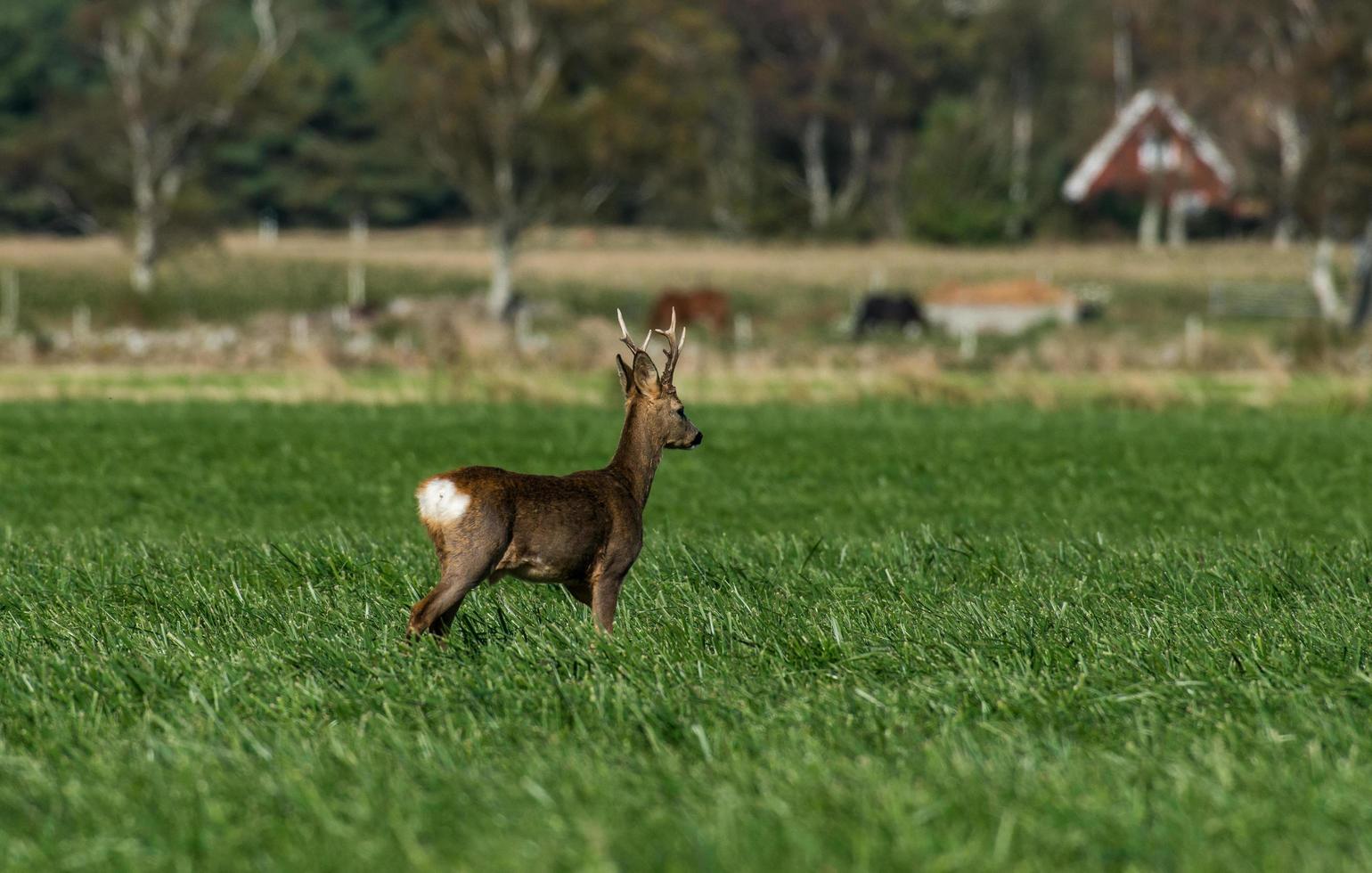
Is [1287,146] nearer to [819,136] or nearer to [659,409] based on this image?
[819,136]

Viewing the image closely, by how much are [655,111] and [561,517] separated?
152 feet

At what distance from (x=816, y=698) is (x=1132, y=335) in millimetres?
41309

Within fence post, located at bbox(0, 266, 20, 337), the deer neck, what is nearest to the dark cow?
fence post, located at bbox(0, 266, 20, 337)

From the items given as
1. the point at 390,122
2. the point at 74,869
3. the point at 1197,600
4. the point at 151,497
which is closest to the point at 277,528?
the point at 151,497

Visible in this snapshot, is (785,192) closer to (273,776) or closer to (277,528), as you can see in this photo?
(277,528)

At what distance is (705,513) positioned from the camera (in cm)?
1892

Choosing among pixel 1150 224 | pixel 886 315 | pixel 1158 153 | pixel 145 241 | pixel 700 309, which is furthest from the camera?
pixel 1150 224

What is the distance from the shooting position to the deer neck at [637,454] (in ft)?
28.9

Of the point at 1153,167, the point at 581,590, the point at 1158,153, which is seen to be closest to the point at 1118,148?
the point at 1153,167

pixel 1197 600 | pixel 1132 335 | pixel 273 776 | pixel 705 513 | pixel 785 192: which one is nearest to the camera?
pixel 273 776

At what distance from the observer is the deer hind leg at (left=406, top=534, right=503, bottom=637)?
25.8 ft

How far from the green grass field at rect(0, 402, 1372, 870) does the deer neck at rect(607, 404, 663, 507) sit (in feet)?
2.30

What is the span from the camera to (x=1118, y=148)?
259ft

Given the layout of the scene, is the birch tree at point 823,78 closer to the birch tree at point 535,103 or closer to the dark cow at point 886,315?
the birch tree at point 535,103
